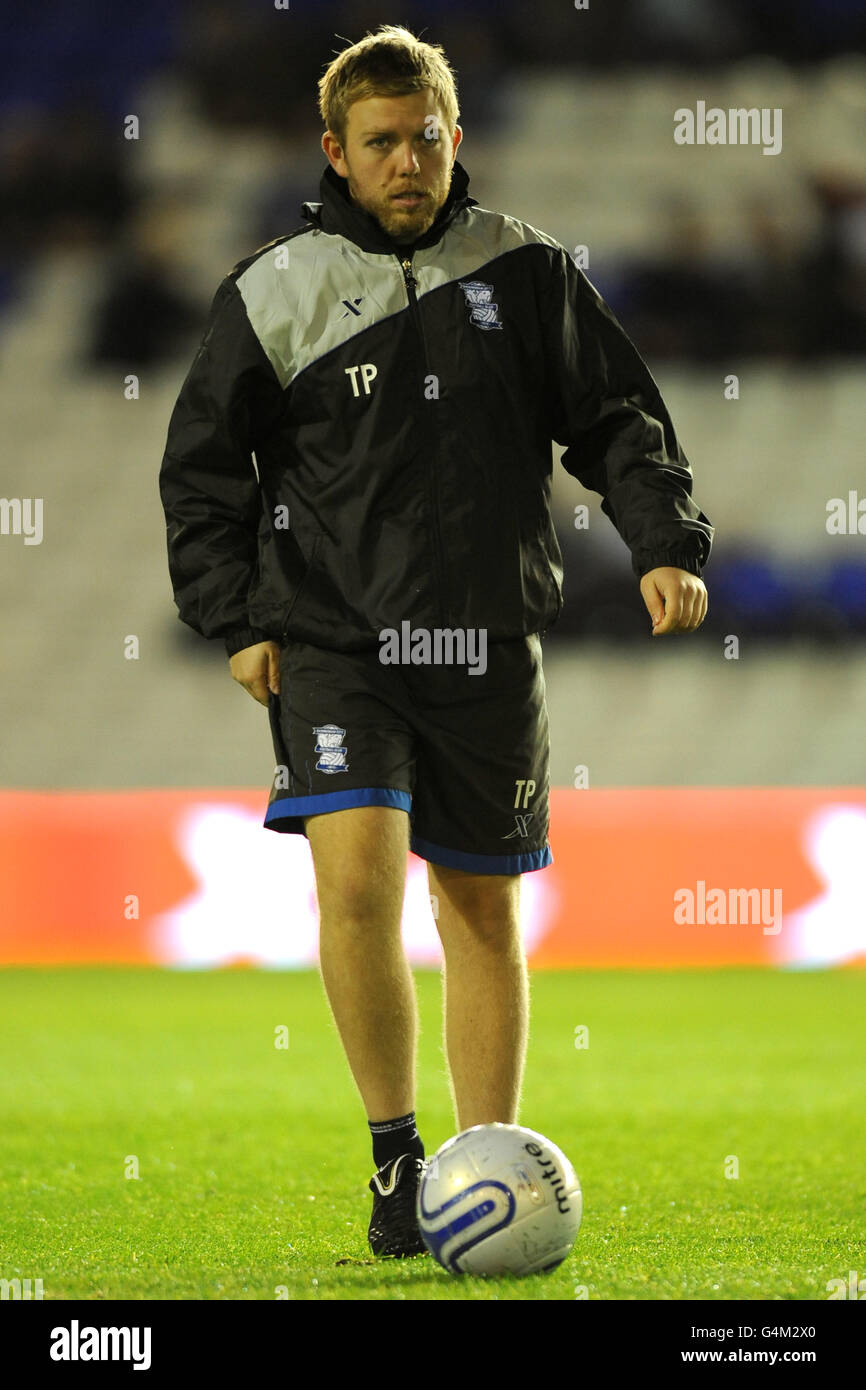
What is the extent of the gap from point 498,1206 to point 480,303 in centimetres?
151

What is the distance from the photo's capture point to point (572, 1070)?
5.59 meters

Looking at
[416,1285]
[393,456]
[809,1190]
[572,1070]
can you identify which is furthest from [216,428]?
[572,1070]

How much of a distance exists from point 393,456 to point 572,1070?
3.09 meters

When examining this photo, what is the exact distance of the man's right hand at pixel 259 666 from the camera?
3068mm

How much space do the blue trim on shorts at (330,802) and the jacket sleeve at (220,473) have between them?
30 centimetres

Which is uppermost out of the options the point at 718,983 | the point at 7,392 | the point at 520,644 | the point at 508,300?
the point at 7,392

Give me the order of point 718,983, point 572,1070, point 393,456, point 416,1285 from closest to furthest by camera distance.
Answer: point 416,1285 → point 393,456 → point 572,1070 → point 718,983

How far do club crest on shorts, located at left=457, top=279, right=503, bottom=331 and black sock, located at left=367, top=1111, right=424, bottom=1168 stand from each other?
1.36m

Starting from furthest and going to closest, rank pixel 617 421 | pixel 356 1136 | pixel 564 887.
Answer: pixel 564 887
pixel 356 1136
pixel 617 421

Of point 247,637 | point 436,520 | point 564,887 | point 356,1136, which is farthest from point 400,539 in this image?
point 564,887

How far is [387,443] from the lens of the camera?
2996 millimetres

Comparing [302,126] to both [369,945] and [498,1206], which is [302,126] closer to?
[369,945]

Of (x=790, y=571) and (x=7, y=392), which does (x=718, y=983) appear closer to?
(x=790, y=571)

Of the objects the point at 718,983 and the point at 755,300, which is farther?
the point at 755,300
